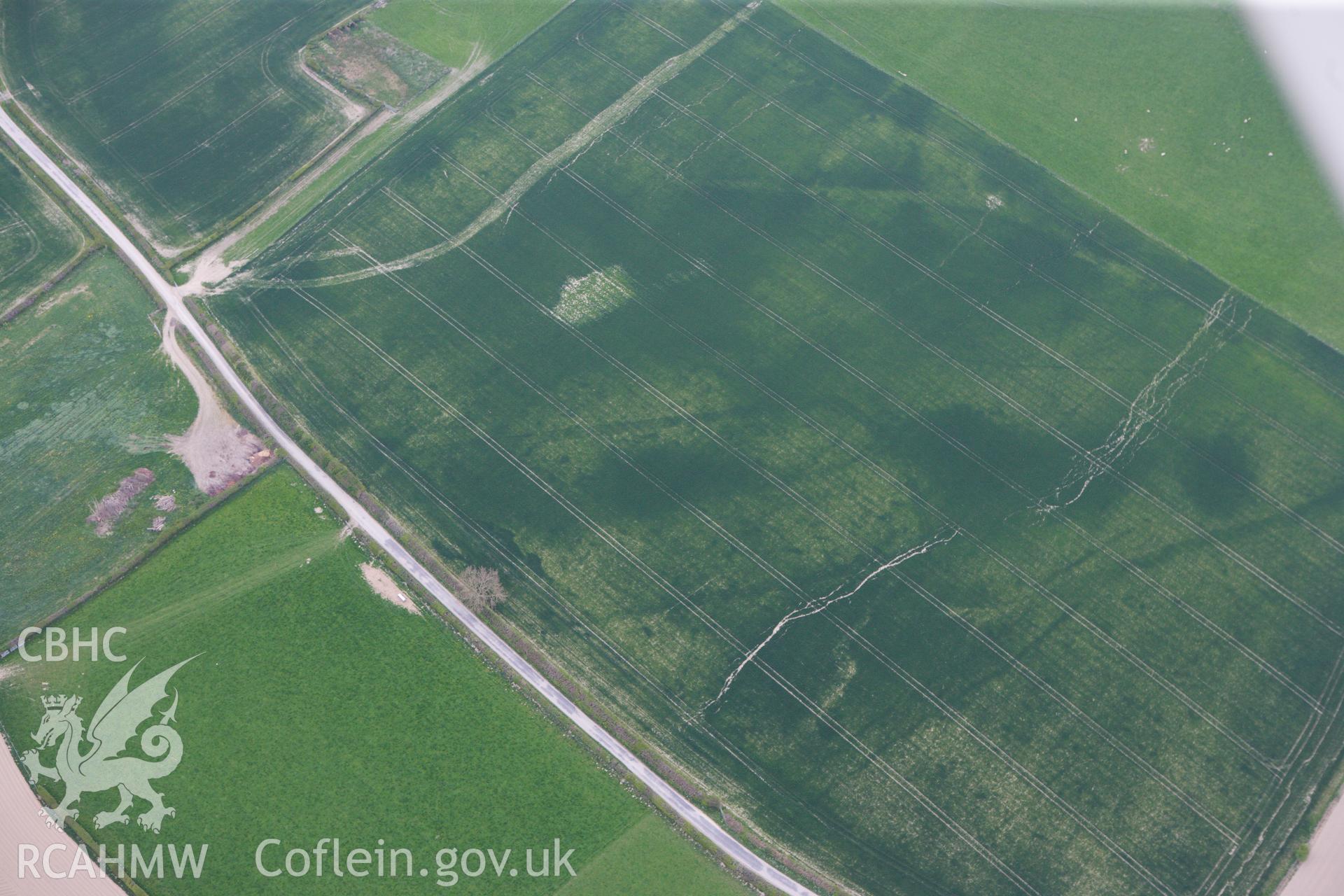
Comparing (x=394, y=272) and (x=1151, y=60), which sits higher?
(x=1151, y=60)

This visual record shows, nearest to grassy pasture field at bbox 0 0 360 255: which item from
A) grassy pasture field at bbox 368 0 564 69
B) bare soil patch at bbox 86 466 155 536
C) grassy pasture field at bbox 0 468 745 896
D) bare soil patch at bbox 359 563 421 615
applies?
grassy pasture field at bbox 368 0 564 69

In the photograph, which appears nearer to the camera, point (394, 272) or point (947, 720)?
point (947, 720)

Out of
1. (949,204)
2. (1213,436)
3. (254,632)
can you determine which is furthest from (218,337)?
(1213,436)

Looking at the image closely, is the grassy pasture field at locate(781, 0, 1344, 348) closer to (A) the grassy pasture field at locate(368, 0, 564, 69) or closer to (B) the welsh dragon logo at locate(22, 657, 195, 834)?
(A) the grassy pasture field at locate(368, 0, 564, 69)

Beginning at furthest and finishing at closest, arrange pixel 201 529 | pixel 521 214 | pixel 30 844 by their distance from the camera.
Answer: pixel 521 214 < pixel 201 529 < pixel 30 844

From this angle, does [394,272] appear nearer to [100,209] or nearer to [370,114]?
[370,114]

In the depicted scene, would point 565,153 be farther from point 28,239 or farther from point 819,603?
point 28,239

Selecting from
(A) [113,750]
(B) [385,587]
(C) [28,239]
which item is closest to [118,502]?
(A) [113,750]
